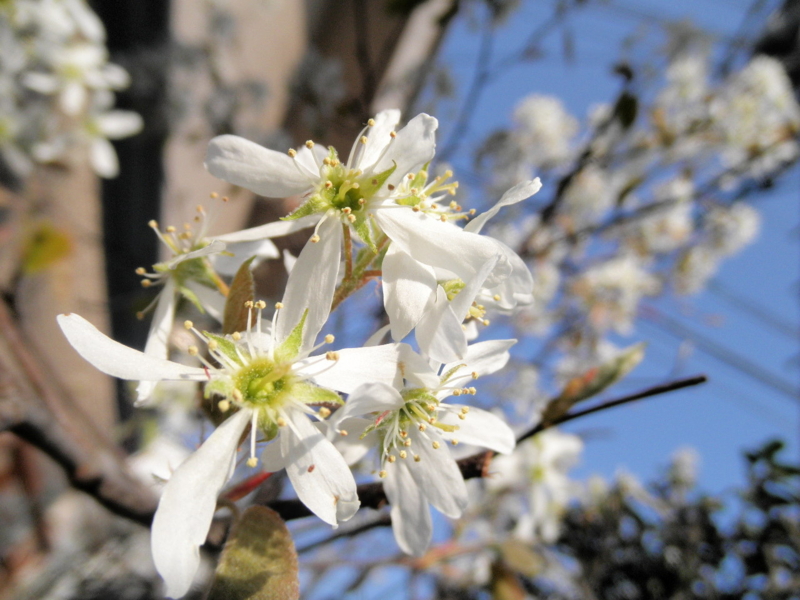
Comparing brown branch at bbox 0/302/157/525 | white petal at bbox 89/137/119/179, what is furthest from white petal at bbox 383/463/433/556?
white petal at bbox 89/137/119/179

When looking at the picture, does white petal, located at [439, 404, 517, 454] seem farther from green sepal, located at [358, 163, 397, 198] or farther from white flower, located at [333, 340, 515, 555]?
green sepal, located at [358, 163, 397, 198]

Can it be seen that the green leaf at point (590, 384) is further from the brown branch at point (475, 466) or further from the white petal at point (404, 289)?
the white petal at point (404, 289)

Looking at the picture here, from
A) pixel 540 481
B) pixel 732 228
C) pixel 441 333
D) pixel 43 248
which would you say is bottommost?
pixel 540 481

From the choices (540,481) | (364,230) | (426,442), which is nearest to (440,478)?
(426,442)

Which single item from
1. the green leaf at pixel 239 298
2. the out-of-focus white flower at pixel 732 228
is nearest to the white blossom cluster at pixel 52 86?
the green leaf at pixel 239 298

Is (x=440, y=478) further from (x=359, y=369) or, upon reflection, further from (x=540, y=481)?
(x=540, y=481)
